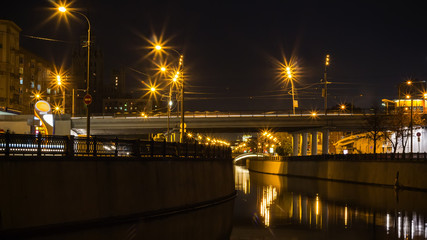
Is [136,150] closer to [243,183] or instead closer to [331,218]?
[331,218]

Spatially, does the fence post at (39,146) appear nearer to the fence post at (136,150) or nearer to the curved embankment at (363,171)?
the fence post at (136,150)

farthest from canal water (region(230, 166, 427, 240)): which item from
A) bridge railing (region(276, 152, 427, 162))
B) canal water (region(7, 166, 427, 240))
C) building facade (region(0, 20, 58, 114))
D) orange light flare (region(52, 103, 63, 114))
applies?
building facade (region(0, 20, 58, 114))

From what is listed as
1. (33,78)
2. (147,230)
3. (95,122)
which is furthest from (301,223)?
(33,78)

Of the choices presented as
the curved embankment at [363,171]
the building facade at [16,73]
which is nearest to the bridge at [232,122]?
the curved embankment at [363,171]

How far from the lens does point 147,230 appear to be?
21125 millimetres

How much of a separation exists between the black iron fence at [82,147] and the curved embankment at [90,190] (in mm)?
630

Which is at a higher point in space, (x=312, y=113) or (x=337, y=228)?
(x=312, y=113)

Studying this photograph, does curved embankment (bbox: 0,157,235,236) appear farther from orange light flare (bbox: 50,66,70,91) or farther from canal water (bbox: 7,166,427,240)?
orange light flare (bbox: 50,66,70,91)

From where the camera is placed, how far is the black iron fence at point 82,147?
66.5 feet

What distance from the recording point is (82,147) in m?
23.4

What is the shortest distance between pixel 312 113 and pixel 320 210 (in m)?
59.6

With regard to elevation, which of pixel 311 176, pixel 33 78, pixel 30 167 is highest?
pixel 33 78

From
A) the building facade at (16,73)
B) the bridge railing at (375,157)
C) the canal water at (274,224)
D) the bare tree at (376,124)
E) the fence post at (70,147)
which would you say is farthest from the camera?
the building facade at (16,73)

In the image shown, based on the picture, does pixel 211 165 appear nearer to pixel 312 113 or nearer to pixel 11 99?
pixel 312 113
